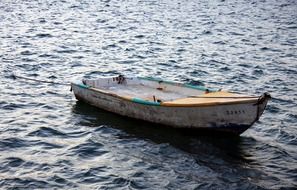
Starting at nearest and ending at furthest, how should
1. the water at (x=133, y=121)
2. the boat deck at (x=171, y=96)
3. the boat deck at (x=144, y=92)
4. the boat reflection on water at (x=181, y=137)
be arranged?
the water at (x=133, y=121) → the boat reflection on water at (x=181, y=137) → the boat deck at (x=171, y=96) → the boat deck at (x=144, y=92)

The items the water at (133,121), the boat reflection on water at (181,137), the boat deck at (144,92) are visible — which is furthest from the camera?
the boat deck at (144,92)

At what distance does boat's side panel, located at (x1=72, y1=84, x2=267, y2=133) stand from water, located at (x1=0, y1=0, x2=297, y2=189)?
0.42m

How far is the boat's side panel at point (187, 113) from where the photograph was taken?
1469 centimetres

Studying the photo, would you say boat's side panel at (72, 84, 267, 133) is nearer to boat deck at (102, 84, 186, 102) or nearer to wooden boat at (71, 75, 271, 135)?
wooden boat at (71, 75, 271, 135)

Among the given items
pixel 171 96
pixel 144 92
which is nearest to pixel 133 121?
pixel 171 96

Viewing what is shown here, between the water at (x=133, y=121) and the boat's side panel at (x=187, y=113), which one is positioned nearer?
the water at (x=133, y=121)

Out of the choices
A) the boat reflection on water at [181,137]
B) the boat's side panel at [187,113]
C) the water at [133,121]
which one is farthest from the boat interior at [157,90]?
the water at [133,121]

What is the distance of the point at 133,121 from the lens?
16.9 meters

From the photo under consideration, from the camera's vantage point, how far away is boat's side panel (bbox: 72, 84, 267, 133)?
1469 centimetres

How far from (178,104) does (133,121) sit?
236 cm

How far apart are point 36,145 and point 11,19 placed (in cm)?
2849

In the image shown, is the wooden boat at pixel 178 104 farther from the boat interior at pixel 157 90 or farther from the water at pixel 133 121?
the water at pixel 133 121

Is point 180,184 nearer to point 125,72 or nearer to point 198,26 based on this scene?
point 125,72

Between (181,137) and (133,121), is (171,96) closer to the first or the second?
(133,121)
